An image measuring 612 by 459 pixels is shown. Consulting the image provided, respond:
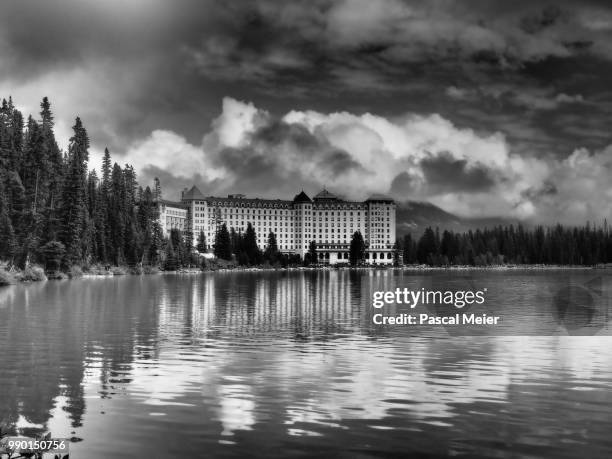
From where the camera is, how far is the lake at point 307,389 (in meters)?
13.3

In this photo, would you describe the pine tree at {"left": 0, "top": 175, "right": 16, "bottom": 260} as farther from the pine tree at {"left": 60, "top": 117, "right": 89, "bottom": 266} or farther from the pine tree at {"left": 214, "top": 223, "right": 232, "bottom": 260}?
the pine tree at {"left": 214, "top": 223, "right": 232, "bottom": 260}

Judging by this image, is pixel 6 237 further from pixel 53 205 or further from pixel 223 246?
pixel 223 246

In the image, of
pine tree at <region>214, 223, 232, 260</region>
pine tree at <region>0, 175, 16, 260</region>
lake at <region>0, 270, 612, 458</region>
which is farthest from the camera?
pine tree at <region>214, 223, 232, 260</region>

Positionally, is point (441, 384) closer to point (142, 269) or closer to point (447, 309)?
point (447, 309)

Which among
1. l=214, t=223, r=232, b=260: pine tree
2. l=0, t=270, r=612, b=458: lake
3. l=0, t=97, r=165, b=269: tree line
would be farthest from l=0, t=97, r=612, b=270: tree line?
l=0, t=270, r=612, b=458: lake

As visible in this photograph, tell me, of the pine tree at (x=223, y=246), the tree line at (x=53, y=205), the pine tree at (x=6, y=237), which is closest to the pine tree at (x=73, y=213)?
the tree line at (x=53, y=205)

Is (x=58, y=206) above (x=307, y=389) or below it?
above

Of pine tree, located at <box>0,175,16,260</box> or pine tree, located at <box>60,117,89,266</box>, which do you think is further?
pine tree, located at <box>60,117,89,266</box>

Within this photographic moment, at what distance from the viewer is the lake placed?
1333 cm

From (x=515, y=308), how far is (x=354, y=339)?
22819 millimetres

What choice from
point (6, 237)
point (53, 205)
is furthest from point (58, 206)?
point (6, 237)

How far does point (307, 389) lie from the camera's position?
18438 mm

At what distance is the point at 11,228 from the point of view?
3445 inches

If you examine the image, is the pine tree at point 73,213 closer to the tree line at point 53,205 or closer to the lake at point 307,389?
the tree line at point 53,205
